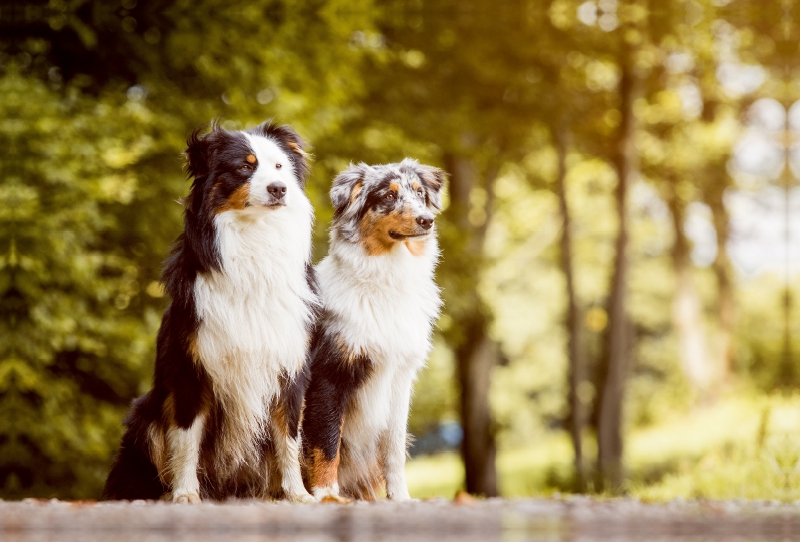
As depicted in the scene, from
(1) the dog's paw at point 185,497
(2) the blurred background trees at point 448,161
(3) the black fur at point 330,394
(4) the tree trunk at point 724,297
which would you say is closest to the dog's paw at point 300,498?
(3) the black fur at point 330,394

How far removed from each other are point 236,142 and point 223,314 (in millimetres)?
967

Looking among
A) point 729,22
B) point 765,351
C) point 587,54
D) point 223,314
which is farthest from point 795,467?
point 765,351

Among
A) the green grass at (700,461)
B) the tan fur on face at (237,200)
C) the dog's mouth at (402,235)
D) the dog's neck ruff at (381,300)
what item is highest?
the tan fur on face at (237,200)

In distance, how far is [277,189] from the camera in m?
4.68

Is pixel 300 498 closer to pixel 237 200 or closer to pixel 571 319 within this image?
pixel 237 200

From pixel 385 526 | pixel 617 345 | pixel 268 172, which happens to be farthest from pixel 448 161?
pixel 385 526

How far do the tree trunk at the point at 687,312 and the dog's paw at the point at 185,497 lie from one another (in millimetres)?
16522

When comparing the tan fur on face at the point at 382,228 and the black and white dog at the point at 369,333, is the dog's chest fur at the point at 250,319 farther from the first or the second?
the tan fur on face at the point at 382,228

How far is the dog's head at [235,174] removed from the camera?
470cm

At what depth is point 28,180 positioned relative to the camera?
338 inches

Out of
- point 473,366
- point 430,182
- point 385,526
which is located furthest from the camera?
point 473,366

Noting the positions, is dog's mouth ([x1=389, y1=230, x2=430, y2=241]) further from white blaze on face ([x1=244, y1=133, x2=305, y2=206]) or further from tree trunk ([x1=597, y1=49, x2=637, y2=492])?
tree trunk ([x1=597, y1=49, x2=637, y2=492])

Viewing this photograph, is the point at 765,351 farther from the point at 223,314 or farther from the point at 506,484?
the point at 223,314

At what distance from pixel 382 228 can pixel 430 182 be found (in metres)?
0.54
